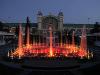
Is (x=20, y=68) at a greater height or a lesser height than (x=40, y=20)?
lesser

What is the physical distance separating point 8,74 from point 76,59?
6624 millimetres

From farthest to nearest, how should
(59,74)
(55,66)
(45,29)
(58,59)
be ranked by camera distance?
(45,29)
(58,59)
(55,66)
(59,74)

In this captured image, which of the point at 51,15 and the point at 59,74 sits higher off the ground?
the point at 51,15

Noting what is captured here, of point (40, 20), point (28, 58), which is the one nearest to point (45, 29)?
point (40, 20)

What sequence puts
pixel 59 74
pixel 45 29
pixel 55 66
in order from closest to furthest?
pixel 59 74 → pixel 55 66 → pixel 45 29

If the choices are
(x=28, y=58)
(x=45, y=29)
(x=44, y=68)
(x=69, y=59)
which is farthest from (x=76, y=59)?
(x=45, y=29)

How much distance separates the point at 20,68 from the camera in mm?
18094

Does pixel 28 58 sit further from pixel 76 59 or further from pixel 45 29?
pixel 45 29

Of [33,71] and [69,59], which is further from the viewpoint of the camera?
[69,59]

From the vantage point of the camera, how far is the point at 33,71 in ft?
56.5

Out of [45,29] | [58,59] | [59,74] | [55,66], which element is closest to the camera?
[59,74]

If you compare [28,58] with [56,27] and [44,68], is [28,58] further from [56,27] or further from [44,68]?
[56,27]

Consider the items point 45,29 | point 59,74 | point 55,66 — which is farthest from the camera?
point 45,29

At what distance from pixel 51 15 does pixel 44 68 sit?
11999 cm
